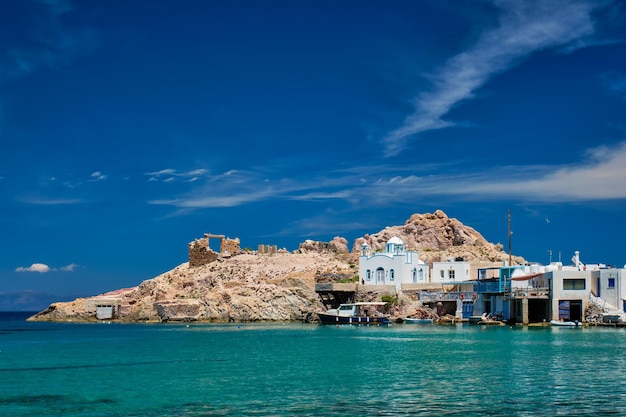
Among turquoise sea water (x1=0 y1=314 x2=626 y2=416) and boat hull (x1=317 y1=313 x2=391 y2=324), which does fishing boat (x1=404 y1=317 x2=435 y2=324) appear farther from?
turquoise sea water (x1=0 y1=314 x2=626 y2=416)

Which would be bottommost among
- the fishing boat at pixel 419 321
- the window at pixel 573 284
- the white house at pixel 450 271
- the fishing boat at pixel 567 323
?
the fishing boat at pixel 419 321

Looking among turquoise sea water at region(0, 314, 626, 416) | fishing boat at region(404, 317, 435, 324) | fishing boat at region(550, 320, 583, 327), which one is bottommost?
turquoise sea water at region(0, 314, 626, 416)

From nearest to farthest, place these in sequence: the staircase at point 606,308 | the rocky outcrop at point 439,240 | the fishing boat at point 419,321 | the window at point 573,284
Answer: the staircase at point 606,308 → the window at point 573,284 → the fishing boat at point 419,321 → the rocky outcrop at point 439,240

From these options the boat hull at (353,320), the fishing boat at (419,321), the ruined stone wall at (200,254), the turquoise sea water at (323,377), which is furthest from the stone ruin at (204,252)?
the turquoise sea water at (323,377)

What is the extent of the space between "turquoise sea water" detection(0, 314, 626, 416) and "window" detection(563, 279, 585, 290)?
58.3 feet

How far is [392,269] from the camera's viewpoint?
108062mm

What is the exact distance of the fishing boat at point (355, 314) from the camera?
3792 inches

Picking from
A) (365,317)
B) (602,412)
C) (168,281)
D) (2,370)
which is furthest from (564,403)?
(168,281)

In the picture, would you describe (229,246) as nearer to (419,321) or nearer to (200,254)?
(200,254)

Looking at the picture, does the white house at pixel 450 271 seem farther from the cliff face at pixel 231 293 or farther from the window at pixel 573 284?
the window at pixel 573 284

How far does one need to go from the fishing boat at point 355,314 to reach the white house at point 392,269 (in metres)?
7.43

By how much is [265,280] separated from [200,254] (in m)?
27.8

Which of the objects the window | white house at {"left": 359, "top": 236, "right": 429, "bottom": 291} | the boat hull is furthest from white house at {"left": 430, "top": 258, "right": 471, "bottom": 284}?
the window

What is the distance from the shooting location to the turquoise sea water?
98.4 ft
